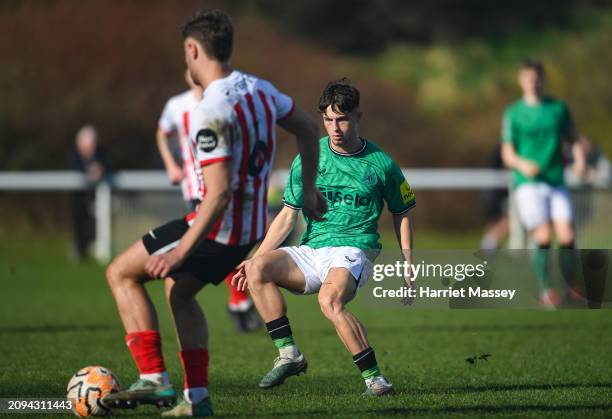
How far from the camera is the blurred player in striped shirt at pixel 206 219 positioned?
19.1 feet

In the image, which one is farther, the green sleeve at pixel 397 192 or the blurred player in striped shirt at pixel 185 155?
the blurred player in striped shirt at pixel 185 155

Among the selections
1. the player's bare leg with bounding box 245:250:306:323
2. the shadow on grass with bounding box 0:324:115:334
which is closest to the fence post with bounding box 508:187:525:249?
the shadow on grass with bounding box 0:324:115:334

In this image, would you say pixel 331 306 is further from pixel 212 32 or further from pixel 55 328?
pixel 55 328

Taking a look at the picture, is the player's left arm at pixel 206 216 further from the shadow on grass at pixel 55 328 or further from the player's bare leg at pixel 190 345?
the shadow on grass at pixel 55 328

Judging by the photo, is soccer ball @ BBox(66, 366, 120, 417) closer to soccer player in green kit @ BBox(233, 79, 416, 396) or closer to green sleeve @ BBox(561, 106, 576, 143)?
soccer player in green kit @ BBox(233, 79, 416, 396)

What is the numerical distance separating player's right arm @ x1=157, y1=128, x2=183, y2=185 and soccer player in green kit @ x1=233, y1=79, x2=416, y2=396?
319cm

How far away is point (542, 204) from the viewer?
11.8m

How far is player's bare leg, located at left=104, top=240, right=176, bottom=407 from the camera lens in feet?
20.1

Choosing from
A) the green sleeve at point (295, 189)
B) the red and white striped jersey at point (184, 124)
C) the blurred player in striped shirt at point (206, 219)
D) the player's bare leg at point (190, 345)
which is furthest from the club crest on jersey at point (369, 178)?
the red and white striped jersey at point (184, 124)

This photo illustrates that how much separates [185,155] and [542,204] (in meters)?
3.78

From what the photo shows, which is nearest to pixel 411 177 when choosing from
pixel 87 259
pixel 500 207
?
pixel 500 207

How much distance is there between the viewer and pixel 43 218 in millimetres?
22578

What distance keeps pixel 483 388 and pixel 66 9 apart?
21928mm

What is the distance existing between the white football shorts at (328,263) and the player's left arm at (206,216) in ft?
5.07
